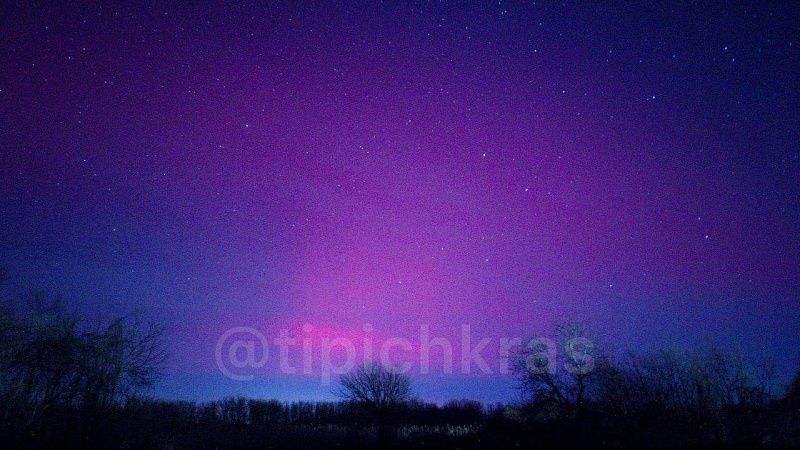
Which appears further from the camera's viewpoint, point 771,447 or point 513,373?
point 513,373

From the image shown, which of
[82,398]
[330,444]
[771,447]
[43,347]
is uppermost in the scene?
[43,347]

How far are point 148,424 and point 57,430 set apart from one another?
524 cm

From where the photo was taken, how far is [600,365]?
111 ft

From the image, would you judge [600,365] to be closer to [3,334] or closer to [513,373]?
[513,373]

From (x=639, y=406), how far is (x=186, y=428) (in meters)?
35.6

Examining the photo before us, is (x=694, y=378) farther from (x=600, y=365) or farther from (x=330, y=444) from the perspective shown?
(x=330, y=444)

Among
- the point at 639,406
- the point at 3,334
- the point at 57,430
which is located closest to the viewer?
the point at 57,430

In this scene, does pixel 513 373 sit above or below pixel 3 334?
below

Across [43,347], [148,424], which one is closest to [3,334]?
[43,347]

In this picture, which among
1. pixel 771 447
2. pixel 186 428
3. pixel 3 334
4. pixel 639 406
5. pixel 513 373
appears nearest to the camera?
pixel 771 447

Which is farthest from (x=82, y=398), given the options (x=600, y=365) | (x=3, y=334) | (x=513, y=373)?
(x=600, y=365)

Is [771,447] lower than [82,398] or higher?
lower

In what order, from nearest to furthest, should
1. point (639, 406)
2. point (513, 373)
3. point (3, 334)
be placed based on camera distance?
point (3, 334) → point (639, 406) → point (513, 373)

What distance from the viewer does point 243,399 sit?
69.2 metres
